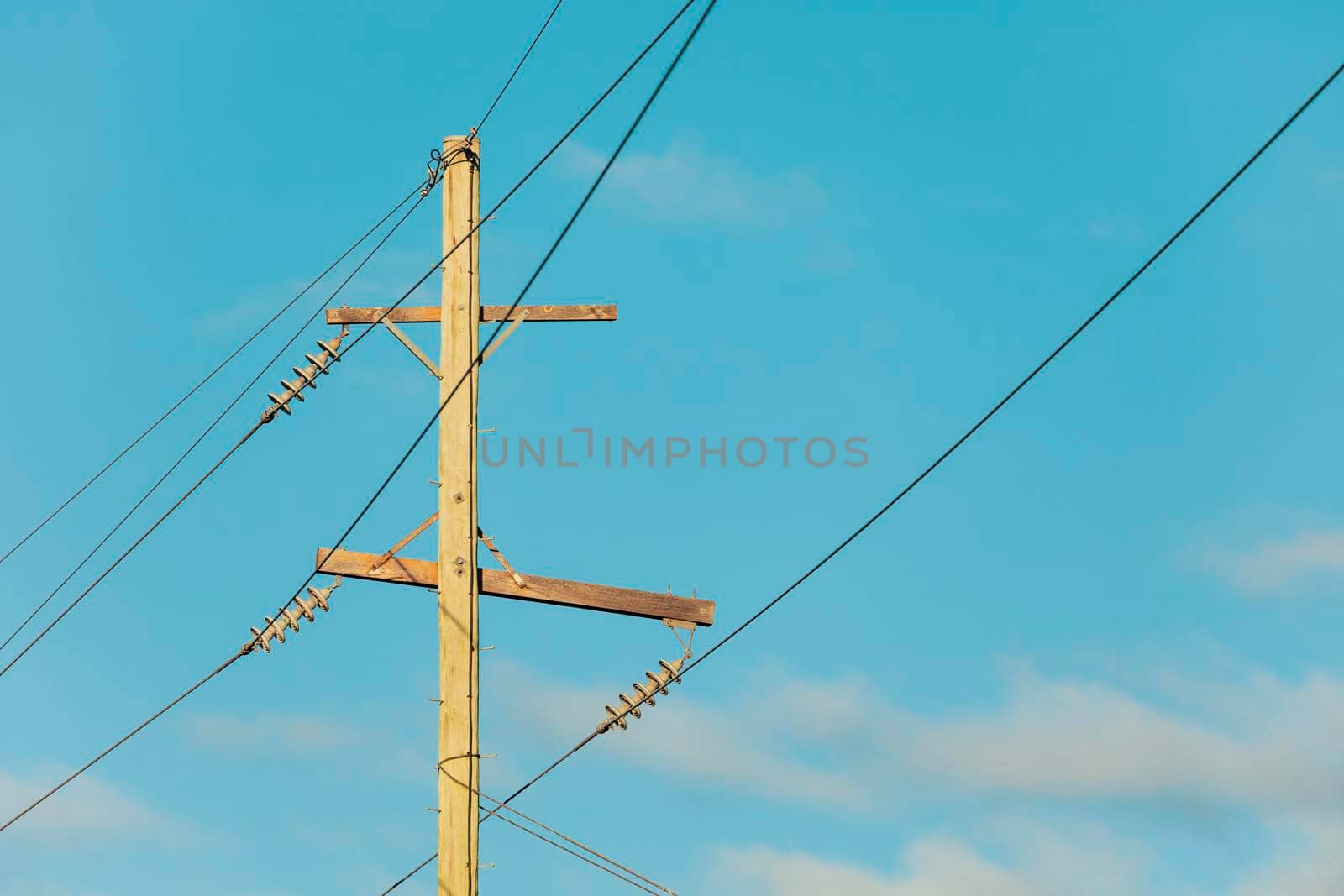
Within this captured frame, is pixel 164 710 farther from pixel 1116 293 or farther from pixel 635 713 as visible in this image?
pixel 1116 293

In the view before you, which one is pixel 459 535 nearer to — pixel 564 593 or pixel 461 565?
pixel 461 565

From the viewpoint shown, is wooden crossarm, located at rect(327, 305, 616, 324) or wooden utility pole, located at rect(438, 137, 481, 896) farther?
wooden crossarm, located at rect(327, 305, 616, 324)

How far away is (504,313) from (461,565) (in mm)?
1923

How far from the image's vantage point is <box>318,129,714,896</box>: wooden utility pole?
12.3m

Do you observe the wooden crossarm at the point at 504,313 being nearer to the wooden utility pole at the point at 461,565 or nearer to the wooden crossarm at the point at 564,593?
the wooden utility pole at the point at 461,565

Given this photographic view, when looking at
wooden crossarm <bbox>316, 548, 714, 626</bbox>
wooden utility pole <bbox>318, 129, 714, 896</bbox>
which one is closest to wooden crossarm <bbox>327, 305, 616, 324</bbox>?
wooden utility pole <bbox>318, 129, 714, 896</bbox>

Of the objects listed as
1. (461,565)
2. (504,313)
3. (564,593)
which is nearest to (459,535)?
(461,565)

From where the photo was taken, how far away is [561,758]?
1280 cm

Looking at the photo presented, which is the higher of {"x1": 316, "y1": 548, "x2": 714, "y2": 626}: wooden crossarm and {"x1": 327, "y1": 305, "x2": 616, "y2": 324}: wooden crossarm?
{"x1": 327, "y1": 305, "x2": 616, "y2": 324}: wooden crossarm

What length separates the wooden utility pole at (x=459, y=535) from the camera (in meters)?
12.2

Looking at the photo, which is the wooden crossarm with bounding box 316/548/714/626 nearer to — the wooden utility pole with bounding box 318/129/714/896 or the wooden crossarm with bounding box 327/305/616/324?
the wooden utility pole with bounding box 318/129/714/896

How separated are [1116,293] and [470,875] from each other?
5737mm

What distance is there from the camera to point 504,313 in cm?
1327

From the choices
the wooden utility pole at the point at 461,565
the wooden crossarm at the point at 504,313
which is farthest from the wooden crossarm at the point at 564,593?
the wooden crossarm at the point at 504,313
